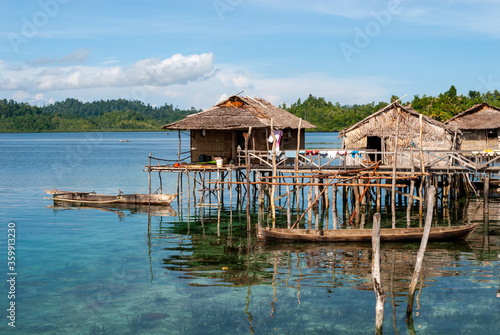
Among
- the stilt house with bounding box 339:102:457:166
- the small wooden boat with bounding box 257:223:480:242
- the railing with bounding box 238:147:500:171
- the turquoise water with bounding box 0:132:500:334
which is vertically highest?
the stilt house with bounding box 339:102:457:166

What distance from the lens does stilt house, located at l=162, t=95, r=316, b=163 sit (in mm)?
27375

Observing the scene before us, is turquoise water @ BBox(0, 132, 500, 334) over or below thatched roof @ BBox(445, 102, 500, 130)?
below

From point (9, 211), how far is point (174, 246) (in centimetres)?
1451

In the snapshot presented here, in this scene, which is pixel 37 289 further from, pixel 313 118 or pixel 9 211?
pixel 313 118

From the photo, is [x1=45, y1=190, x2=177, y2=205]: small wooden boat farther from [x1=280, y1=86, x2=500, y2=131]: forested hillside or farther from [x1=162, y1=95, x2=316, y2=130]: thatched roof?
[x1=280, y1=86, x2=500, y2=131]: forested hillside

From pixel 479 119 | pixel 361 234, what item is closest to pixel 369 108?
pixel 479 119

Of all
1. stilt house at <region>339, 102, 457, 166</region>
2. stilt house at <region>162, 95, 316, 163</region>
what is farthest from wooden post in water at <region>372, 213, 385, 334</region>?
stilt house at <region>339, 102, 457, 166</region>

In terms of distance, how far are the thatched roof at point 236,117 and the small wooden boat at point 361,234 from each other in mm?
7142

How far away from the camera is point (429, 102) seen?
68.4 metres

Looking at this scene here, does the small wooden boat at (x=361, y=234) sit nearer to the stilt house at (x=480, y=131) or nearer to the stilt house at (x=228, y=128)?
the stilt house at (x=228, y=128)

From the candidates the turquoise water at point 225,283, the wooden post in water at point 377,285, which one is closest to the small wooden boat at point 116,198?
the turquoise water at point 225,283

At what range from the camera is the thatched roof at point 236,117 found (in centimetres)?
2719

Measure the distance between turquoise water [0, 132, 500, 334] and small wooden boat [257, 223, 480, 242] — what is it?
0.34 metres

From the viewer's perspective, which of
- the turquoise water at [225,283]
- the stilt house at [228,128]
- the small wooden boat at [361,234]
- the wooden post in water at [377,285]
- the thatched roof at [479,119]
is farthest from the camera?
the thatched roof at [479,119]
